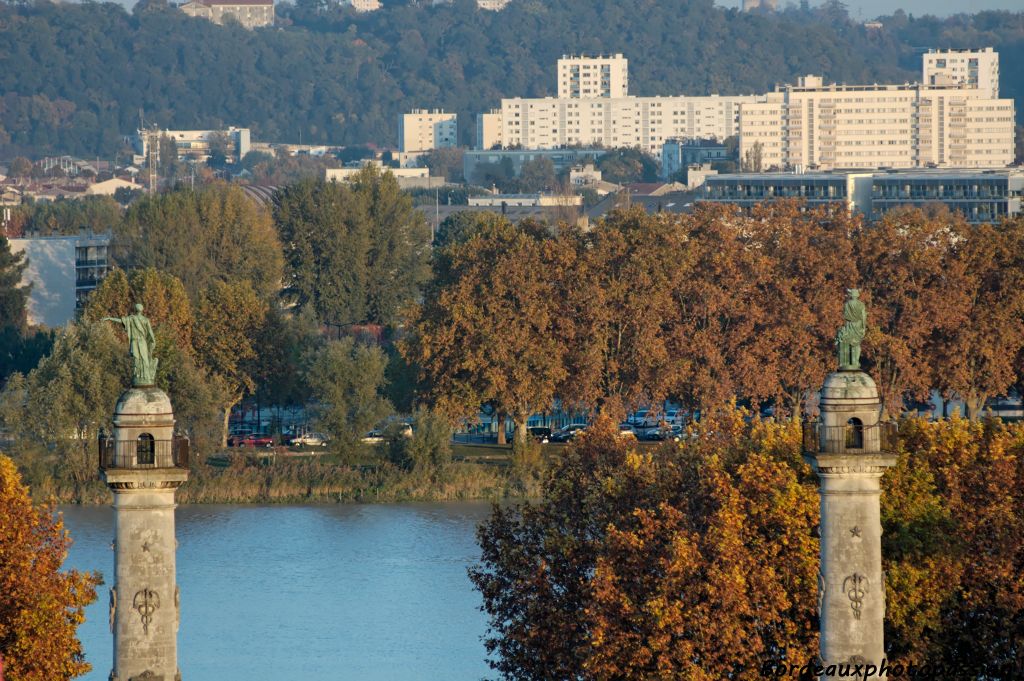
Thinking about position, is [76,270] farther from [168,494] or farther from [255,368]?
[168,494]

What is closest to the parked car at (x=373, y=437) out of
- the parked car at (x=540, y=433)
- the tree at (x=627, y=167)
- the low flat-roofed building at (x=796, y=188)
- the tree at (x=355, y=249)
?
the parked car at (x=540, y=433)

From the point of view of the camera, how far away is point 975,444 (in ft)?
93.3

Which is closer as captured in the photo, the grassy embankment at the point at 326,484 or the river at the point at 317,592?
the river at the point at 317,592

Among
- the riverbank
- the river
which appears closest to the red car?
the riverbank

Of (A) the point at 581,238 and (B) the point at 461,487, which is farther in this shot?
(A) the point at 581,238

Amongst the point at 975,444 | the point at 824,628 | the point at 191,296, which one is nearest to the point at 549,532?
the point at 975,444

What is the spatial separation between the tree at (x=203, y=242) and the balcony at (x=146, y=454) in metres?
48.7

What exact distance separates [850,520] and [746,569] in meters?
5.20

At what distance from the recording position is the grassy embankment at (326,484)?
157ft

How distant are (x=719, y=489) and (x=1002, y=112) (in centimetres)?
15665

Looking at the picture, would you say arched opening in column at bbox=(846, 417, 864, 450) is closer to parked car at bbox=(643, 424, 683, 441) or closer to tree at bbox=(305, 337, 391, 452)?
tree at bbox=(305, 337, 391, 452)

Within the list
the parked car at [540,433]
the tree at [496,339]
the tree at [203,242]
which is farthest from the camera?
the tree at [203,242]

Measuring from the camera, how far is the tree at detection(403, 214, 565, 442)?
2083 inches

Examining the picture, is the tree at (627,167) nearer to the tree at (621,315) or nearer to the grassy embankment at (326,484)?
the tree at (621,315)
